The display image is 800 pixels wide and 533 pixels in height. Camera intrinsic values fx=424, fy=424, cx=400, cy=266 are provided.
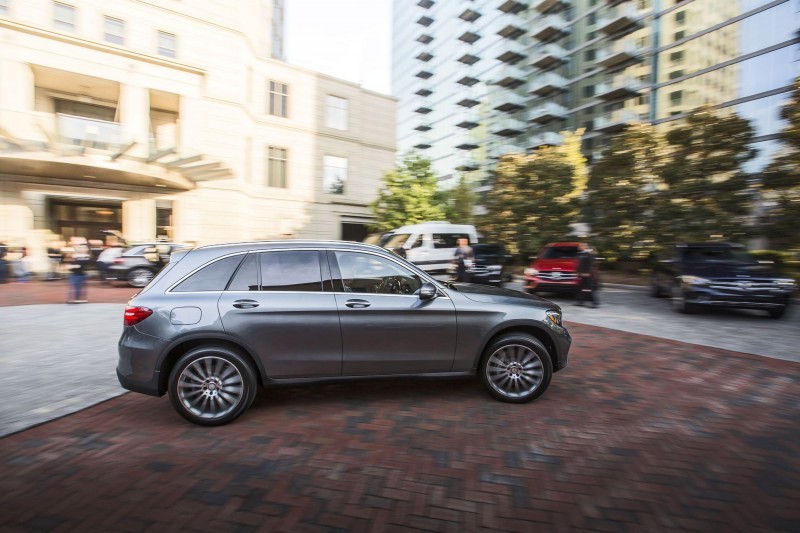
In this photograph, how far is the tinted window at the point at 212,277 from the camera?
3.87 m

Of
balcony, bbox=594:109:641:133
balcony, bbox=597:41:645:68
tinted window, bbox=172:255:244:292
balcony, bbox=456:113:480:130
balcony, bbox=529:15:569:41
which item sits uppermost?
balcony, bbox=529:15:569:41

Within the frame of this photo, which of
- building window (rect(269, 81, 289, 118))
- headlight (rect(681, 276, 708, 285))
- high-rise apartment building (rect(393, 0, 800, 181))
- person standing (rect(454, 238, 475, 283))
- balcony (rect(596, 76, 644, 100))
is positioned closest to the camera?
headlight (rect(681, 276, 708, 285))

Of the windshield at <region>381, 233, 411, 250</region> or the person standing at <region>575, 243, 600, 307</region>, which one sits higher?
the windshield at <region>381, 233, 411, 250</region>

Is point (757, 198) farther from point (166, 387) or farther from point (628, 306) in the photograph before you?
point (166, 387)

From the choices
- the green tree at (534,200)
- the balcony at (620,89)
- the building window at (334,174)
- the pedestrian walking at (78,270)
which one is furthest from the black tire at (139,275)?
the balcony at (620,89)

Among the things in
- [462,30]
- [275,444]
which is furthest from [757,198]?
[462,30]

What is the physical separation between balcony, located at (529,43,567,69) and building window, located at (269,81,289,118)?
28621 mm

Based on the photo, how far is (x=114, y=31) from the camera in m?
21.0

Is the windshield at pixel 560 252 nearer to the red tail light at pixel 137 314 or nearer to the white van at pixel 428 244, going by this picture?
the white van at pixel 428 244

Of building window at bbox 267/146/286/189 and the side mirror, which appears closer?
the side mirror

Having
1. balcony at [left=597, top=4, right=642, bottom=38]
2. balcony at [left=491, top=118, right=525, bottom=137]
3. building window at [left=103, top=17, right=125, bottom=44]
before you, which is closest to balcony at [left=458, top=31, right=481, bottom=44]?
balcony at [left=491, top=118, right=525, bottom=137]

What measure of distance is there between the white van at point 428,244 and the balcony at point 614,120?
26877mm

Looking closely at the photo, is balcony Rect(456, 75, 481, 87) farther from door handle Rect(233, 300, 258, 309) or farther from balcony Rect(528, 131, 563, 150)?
door handle Rect(233, 300, 258, 309)

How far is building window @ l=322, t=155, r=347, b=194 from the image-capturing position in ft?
99.4
